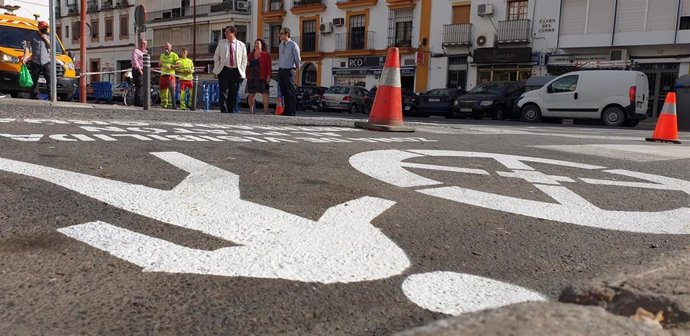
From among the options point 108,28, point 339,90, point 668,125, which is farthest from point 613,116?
point 108,28

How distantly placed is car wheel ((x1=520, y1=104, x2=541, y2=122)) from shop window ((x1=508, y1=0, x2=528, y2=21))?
11.7 meters

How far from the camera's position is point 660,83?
25719mm

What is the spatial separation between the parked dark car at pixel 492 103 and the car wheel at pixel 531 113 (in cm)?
123

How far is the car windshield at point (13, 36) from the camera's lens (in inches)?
554

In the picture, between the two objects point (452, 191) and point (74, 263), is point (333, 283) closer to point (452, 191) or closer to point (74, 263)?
point (74, 263)

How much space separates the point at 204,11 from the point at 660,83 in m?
32.7

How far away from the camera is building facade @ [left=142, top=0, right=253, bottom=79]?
42.6 m

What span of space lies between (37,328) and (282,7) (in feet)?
134

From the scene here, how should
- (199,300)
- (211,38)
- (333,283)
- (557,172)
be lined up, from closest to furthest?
(199,300) → (333,283) → (557,172) → (211,38)

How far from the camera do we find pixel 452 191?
3900mm

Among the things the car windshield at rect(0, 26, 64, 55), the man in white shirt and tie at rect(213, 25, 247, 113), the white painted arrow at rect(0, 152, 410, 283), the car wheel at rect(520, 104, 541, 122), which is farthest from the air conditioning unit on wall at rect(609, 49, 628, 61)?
the white painted arrow at rect(0, 152, 410, 283)

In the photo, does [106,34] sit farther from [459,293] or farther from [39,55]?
[459,293]

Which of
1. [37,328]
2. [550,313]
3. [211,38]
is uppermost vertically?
[211,38]

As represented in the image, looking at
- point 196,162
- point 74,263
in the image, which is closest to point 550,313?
point 74,263
